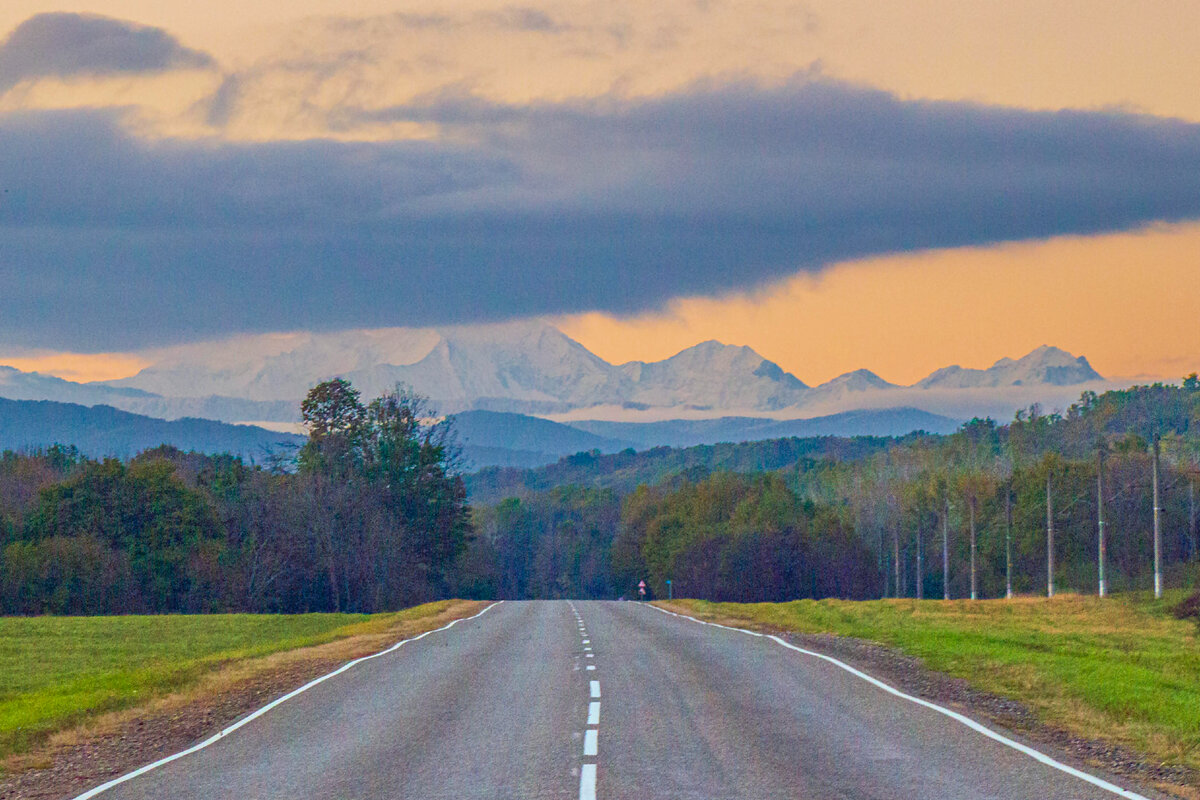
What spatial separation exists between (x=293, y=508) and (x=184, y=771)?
69646mm

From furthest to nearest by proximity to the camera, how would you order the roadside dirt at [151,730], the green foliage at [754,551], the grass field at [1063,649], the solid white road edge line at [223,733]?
the green foliage at [754,551] → the grass field at [1063,649] → the roadside dirt at [151,730] → the solid white road edge line at [223,733]

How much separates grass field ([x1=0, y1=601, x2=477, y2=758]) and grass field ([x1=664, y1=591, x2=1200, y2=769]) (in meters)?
13.4

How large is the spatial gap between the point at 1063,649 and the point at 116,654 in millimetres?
23755

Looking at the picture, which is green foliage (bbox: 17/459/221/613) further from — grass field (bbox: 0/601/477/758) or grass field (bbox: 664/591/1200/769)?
grass field (bbox: 664/591/1200/769)

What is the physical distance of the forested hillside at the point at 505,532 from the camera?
7262cm

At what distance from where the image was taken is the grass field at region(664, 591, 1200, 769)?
1575cm

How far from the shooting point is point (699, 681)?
19469mm

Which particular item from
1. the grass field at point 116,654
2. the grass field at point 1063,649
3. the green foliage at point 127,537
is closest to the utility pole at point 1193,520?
the grass field at point 1063,649

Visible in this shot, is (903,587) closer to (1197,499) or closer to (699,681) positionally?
(1197,499)

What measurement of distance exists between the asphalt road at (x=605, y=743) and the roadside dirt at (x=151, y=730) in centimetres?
68

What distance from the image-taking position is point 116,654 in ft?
104

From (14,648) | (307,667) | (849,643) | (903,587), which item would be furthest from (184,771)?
(903,587)

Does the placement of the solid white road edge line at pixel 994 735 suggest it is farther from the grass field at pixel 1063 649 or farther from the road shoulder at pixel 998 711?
the grass field at pixel 1063 649

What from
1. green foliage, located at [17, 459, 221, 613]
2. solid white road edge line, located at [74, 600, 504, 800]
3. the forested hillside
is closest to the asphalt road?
solid white road edge line, located at [74, 600, 504, 800]
